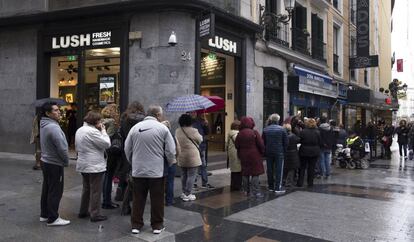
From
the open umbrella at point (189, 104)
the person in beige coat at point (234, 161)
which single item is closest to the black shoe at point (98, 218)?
the open umbrella at point (189, 104)

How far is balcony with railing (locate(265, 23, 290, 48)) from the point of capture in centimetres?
1658

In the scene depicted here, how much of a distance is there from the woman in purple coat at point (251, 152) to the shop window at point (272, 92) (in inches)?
314

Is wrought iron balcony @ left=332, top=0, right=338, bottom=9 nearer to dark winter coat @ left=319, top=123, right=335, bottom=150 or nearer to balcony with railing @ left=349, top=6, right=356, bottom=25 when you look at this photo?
balcony with railing @ left=349, top=6, right=356, bottom=25

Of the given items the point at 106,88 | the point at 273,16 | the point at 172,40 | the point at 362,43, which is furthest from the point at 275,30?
the point at 362,43

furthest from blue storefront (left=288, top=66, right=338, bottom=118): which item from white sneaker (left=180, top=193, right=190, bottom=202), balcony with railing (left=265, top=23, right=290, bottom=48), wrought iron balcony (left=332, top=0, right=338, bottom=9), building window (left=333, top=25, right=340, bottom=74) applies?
white sneaker (left=180, top=193, right=190, bottom=202)

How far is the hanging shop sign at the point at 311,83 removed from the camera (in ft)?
61.1

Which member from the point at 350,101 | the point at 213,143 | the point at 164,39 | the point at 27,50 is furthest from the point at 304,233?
the point at 350,101

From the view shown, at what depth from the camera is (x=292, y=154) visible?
9875 millimetres

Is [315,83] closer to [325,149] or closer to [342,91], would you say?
[342,91]

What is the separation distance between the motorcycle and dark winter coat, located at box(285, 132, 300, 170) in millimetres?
5520

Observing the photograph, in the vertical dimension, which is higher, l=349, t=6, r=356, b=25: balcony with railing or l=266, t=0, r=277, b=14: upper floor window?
l=349, t=6, r=356, b=25: balcony with railing

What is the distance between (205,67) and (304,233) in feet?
33.9

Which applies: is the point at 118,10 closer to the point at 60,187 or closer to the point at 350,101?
the point at 60,187

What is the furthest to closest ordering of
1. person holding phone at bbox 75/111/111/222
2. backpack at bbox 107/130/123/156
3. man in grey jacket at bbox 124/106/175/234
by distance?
backpack at bbox 107/130/123/156, person holding phone at bbox 75/111/111/222, man in grey jacket at bbox 124/106/175/234
